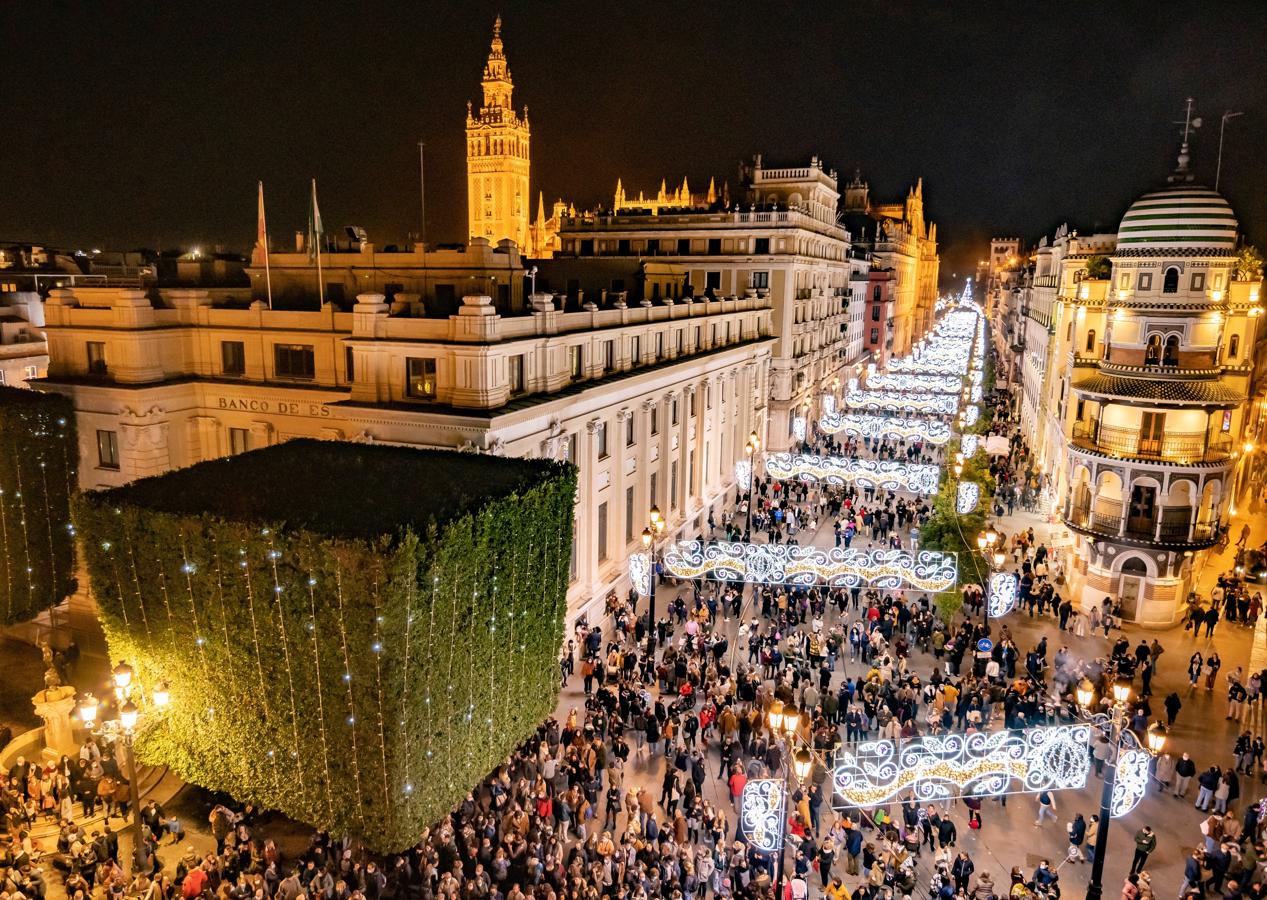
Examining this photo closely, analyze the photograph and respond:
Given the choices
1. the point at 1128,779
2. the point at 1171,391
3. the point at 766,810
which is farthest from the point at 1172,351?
the point at 766,810

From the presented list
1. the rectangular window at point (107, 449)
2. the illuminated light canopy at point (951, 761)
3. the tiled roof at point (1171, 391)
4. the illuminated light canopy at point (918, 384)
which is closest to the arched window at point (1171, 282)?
the tiled roof at point (1171, 391)

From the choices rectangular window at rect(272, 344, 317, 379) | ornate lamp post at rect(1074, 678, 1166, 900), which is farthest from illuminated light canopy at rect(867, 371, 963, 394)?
ornate lamp post at rect(1074, 678, 1166, 900)

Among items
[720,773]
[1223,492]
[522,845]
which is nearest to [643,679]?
[720,773]

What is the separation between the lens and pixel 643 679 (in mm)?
26281

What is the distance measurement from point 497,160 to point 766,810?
118256mm

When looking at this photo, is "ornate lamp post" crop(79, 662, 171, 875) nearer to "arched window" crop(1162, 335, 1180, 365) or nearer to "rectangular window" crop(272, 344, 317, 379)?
"rectangular window" crop(272, 344, 317, 379)

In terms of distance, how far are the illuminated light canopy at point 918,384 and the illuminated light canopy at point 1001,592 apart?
3569cm

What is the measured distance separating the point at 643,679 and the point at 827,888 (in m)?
10.1

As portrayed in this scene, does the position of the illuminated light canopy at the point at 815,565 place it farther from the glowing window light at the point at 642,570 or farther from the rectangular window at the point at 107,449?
the rectangular window at the point at 107,449

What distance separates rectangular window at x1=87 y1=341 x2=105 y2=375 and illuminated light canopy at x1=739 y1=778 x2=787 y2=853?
27411 mm

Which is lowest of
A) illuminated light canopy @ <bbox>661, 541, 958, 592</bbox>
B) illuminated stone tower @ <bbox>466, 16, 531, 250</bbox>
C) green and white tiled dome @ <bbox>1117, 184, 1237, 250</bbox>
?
illuminated light canopy @ <bbox>661, 541, 958, 592</bbox>

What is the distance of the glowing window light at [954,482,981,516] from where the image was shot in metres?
33.6

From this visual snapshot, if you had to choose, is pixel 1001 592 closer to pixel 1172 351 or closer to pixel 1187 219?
pixel 1172 351

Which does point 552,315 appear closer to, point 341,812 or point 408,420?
point 408,420
